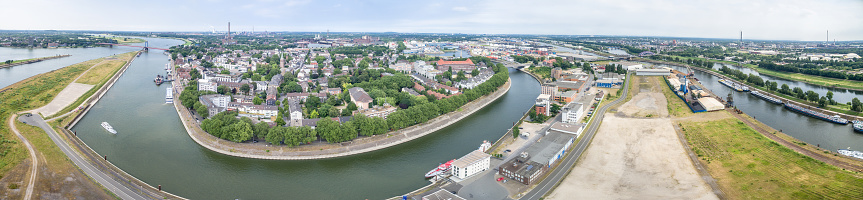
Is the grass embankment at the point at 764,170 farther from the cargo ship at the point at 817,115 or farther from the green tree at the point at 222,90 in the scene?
the green tree at the point at 222,90

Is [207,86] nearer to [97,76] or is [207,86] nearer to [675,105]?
[97,76]

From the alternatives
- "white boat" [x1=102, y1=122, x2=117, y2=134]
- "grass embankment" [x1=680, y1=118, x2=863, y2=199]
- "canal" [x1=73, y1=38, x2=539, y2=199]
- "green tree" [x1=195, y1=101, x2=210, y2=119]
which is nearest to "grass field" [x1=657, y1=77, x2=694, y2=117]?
"grass embankment" [x1=680, y1=118, x2=863, y2=199]

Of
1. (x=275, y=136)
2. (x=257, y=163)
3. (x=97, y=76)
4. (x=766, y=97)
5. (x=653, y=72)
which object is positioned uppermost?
(x=653, y=72)

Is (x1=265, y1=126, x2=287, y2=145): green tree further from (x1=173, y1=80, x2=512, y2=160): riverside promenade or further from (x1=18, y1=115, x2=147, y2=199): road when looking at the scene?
(x1=18, y1=115, x2=147, y2=199): road

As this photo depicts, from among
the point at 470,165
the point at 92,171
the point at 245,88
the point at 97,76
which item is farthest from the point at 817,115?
the point at 97,76

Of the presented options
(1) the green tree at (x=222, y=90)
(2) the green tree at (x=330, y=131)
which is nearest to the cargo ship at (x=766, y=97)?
(2) the green tree at (x=330, y=131)

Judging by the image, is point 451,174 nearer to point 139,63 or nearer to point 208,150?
point 208,150
